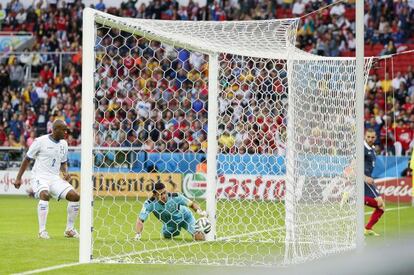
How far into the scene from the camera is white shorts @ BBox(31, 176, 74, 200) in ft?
49.7

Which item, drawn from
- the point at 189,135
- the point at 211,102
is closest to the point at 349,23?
the point at 189,135

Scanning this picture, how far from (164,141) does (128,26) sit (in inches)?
447

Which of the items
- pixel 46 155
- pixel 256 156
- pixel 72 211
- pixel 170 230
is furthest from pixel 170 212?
pixel 256 156

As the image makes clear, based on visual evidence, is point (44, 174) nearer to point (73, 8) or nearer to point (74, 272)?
point (74, 272)

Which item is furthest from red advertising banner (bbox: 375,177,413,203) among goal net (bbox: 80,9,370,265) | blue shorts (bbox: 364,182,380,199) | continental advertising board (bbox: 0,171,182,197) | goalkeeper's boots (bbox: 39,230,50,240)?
goalkeeper's boots (bbox: 39,230,50,240)

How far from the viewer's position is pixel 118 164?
25.0 metres

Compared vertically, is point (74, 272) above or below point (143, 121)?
below

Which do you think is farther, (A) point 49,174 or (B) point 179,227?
(A) point 49,174

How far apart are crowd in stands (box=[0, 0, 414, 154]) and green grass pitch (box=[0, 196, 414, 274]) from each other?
2.46 m

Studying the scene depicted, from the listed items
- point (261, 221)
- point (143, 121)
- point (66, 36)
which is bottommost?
point (261, 221)

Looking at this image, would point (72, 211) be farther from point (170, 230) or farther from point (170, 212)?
point (170, 212)

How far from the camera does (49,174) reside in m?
15.3

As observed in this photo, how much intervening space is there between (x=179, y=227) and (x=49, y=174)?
87.0 inches

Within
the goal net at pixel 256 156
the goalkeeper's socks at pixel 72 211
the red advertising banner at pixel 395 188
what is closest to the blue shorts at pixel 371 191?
the goal net at pixel 256 156
